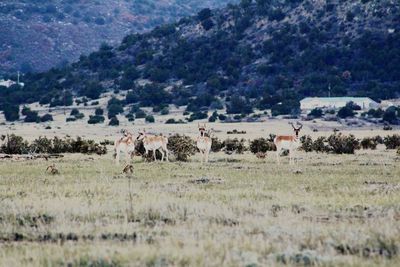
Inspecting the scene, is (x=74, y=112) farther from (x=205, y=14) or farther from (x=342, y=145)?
(x=342, y=145)

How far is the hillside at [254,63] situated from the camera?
118875mm

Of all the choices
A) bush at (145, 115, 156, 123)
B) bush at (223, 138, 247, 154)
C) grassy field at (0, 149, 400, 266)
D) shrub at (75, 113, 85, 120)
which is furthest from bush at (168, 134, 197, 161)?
shrub at (75, 113, 85, 120)

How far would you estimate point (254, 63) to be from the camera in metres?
128

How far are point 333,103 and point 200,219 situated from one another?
92.4 meters

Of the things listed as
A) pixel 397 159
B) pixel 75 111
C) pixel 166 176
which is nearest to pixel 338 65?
pixel 75 111

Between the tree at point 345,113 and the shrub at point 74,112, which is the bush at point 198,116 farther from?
the tree at point 345,113

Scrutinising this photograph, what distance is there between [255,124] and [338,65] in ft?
131

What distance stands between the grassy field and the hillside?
265 ft

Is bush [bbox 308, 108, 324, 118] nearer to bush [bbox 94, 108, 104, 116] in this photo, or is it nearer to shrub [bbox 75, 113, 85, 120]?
bush [bbox 94, 108, 104, 116]

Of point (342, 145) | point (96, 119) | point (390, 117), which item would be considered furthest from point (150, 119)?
point (342, 145)

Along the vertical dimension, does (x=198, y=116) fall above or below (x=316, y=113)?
above

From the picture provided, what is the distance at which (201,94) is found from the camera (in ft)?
394

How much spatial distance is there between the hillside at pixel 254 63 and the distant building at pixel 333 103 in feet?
5.77

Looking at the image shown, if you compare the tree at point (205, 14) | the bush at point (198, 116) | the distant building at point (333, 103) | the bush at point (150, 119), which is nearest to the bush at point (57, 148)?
the bush at point (150, 119)
